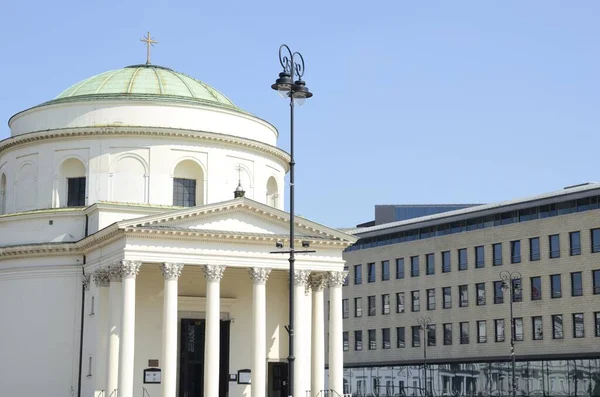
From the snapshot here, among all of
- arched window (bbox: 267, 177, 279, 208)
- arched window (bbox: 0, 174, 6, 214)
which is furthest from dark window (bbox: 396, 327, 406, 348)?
arched window (bbox: 0, 174, 6, 214)

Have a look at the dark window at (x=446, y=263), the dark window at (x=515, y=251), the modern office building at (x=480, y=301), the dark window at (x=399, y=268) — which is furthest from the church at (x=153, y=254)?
the dark window at (x=399, y=268)

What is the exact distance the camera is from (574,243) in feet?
280

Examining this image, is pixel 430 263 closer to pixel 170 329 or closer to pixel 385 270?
pixel 385 270

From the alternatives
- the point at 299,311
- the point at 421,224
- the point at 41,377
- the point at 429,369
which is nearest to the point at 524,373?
the point at 429,369

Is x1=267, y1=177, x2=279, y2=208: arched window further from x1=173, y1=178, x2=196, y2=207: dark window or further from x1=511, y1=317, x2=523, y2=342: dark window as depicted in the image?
x1=511, y1=317, x2=523, y2=342: dark window

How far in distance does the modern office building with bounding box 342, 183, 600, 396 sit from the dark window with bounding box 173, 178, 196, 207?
1023 inches

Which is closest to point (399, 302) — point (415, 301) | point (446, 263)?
point (415, 301)

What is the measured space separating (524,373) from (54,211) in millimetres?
44292

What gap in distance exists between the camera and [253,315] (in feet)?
180

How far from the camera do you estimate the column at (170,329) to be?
52.0 m

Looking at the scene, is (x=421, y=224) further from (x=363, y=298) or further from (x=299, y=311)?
(x=299, y=311)

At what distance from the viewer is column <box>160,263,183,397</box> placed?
171ft

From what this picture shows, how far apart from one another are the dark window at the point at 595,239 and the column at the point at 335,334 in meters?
A: 32.3

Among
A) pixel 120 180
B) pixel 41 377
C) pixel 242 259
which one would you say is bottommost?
pixel 41 377
